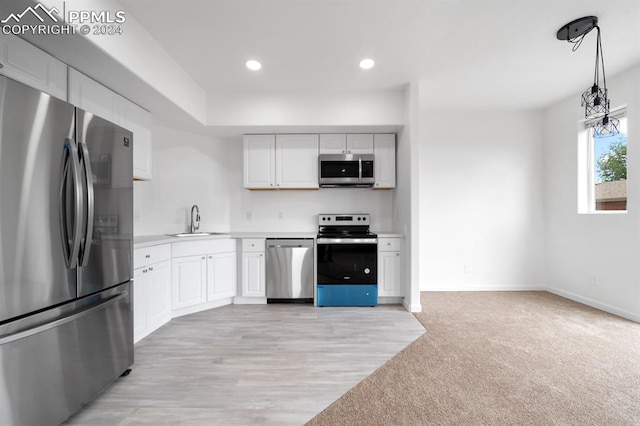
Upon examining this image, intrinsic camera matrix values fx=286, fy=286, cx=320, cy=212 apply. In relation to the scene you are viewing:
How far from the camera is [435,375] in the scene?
2.12m

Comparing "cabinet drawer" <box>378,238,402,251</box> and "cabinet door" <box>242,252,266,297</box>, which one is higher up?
"cabinet drawer" <box>378,238,402,251</box>

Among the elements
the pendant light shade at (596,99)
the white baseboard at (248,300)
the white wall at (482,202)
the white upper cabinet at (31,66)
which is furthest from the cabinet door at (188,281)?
the pendant light shade at (596,99)

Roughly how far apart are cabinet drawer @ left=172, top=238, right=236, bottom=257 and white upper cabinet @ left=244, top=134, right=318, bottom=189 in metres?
0.88

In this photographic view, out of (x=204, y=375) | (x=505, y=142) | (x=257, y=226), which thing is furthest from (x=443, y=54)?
(x=204, y=375)

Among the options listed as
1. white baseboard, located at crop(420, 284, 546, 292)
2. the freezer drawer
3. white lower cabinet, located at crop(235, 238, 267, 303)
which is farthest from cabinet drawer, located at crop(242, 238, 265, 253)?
white baseboard, located at crop(420, 284, 546, 292)

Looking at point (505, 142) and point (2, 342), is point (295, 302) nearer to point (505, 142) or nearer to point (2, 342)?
point (2, 342)

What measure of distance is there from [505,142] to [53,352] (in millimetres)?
5539

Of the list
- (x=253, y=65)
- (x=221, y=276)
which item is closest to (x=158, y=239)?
(x=221, y=276)

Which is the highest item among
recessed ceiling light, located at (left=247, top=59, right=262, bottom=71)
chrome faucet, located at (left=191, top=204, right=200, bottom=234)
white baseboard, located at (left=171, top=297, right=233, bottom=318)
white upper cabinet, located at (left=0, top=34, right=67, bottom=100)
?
recessed ceiling light, located at (left=247, top=59, right=262, bottom=71)

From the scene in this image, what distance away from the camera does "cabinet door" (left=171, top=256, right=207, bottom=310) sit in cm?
329

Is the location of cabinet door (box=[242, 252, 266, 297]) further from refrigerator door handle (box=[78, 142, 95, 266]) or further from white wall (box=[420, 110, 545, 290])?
white wall (box=[420, 110, 545, 290])

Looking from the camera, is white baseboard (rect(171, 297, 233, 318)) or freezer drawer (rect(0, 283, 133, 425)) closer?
freezer drawer (rect(0, 283, 133, 425))

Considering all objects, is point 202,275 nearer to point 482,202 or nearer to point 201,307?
point 201,307

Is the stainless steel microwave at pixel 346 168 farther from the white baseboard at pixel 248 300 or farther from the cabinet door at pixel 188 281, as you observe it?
the cabinet door at pixel 188 281
